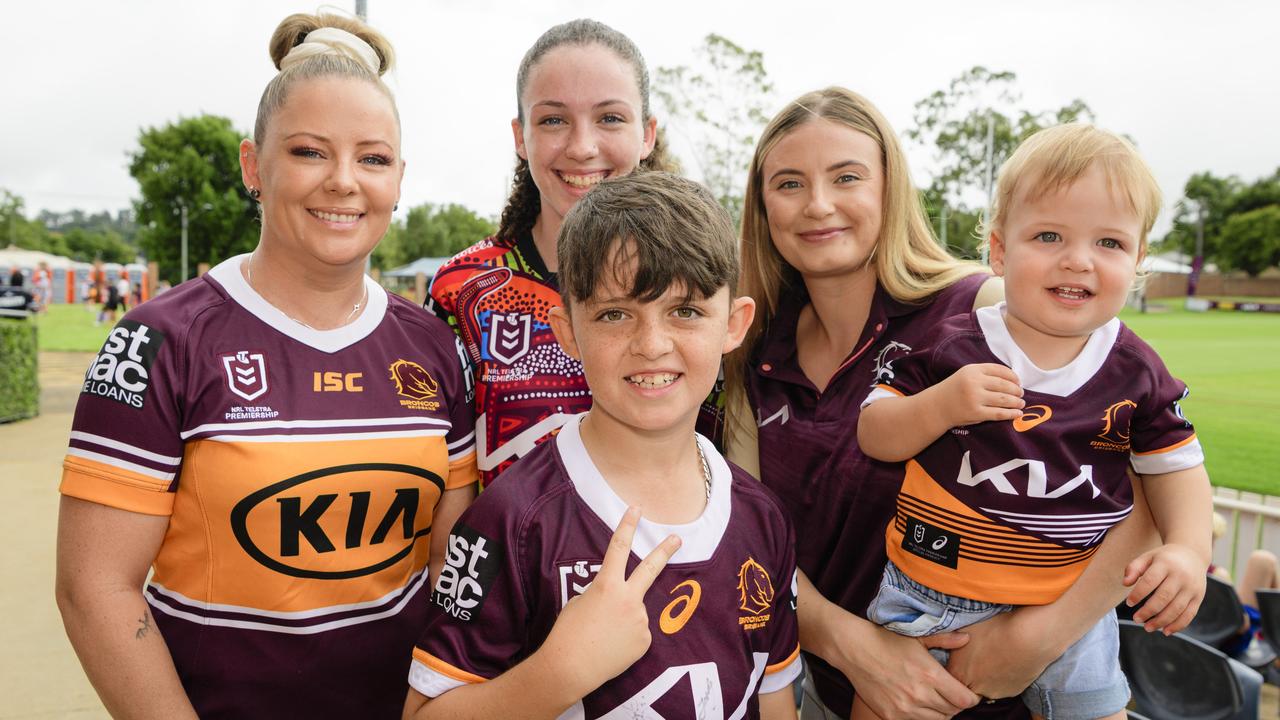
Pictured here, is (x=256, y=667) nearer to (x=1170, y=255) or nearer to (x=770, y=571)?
(x=770, y=571)

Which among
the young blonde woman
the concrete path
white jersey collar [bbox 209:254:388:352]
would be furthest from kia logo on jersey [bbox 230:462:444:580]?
the concrete path

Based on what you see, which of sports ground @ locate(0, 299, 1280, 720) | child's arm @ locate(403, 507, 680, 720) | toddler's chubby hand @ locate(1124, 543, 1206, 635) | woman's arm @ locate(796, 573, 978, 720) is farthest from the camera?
sports ground @ locate(0, 299, 1280, 720)

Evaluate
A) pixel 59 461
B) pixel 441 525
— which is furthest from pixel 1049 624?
pixel 59 461

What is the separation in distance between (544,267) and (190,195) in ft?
171

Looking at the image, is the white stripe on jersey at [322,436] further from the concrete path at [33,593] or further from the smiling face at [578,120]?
the concrete path at [33,593]

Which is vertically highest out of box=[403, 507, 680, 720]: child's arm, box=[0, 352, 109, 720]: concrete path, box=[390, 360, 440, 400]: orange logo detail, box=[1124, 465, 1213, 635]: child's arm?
box=[390, 360, 440, 400]: orange logo detail

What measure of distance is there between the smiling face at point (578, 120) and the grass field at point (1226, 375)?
42.3 feet

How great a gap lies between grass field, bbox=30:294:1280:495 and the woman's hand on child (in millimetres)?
13300

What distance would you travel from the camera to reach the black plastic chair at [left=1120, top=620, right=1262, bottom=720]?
3273 mm

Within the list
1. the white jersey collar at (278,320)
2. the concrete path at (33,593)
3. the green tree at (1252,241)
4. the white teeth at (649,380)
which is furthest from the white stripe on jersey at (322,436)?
the green tree at (1252,241)

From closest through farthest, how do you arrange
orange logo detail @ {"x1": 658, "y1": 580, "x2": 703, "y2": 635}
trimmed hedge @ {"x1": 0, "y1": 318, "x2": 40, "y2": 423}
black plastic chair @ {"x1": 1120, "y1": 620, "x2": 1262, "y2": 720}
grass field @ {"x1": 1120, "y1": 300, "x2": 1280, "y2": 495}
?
orange logo detail @ {"x1": 658, "y1": 580, "x2": 703, "y2": 635}, black plastic chair @ {"x1": 1120, "y1": 620, "x2": 1262, "y2": 720}, trimmed hedge @ {"x1": 0, "y1": 318, "x2": 40, "y2": 423}, grass field @ {"x1": 1120, "y1": 300, "x2": 1280, "y2": 495}

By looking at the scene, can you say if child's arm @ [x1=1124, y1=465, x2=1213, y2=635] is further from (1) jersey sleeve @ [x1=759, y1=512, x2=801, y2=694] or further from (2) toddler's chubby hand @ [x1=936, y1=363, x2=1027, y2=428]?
(1) jersey sleeve @ [x1=759, y1=512, x2=801, y2=694]

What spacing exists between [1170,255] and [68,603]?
83.1m

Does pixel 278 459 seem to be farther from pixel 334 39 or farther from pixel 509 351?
pixel 334 39
